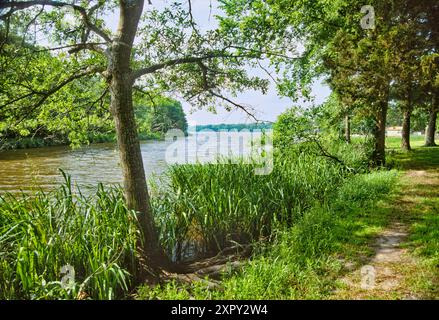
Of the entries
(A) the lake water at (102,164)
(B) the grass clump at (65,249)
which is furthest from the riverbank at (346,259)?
(A) the lake water at (102,164)

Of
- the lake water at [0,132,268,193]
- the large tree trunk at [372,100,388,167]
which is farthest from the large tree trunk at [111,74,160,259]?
the large tree trunk at [372,100,388,167]

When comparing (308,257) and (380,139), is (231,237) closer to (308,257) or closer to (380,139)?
Answer: (308,257)

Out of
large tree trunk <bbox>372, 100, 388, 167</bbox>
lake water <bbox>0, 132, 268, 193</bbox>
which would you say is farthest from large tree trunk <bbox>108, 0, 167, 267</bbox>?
large tree trunk <bbox>372, 100, 388, 167</bbox>

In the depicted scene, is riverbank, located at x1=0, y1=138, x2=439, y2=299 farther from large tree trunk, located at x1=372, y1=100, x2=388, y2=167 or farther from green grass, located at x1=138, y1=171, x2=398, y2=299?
large tree trunk, located at x1=372, y1=100, x2=388, y2=167

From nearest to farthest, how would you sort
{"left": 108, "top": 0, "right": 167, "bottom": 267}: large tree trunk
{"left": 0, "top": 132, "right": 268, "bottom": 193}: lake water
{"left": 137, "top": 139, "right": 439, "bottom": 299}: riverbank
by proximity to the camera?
{"left": 137, "top": 139, "right": 439, "bottom": 299}: riverbank, {"left": 108, "top": 0, "right": 167, "bottom": 267}: large tree trunk, {"left": 0, "top": 132, "right": 268, "bottom": 193}: lake water

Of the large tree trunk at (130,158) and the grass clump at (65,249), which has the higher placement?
the large tree trunk at (130,158)

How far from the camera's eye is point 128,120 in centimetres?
472

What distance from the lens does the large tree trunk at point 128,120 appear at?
4.66 metres

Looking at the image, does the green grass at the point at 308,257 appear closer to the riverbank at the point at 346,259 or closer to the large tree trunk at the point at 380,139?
the riverbank at the point at 346,259

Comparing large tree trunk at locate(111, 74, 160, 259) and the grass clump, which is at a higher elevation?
large tree trunk at locate(111, 74, 160, 259)

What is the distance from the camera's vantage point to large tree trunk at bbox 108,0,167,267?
4656 millimetres

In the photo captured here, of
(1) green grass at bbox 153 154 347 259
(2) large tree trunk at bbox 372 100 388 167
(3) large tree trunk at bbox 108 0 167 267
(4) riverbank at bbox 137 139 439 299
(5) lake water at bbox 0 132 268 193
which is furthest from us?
(2) large tree trunk at bbox 372 100 388 167

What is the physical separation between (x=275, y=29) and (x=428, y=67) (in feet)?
20.6

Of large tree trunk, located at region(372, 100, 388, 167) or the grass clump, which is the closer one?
the grass clump
